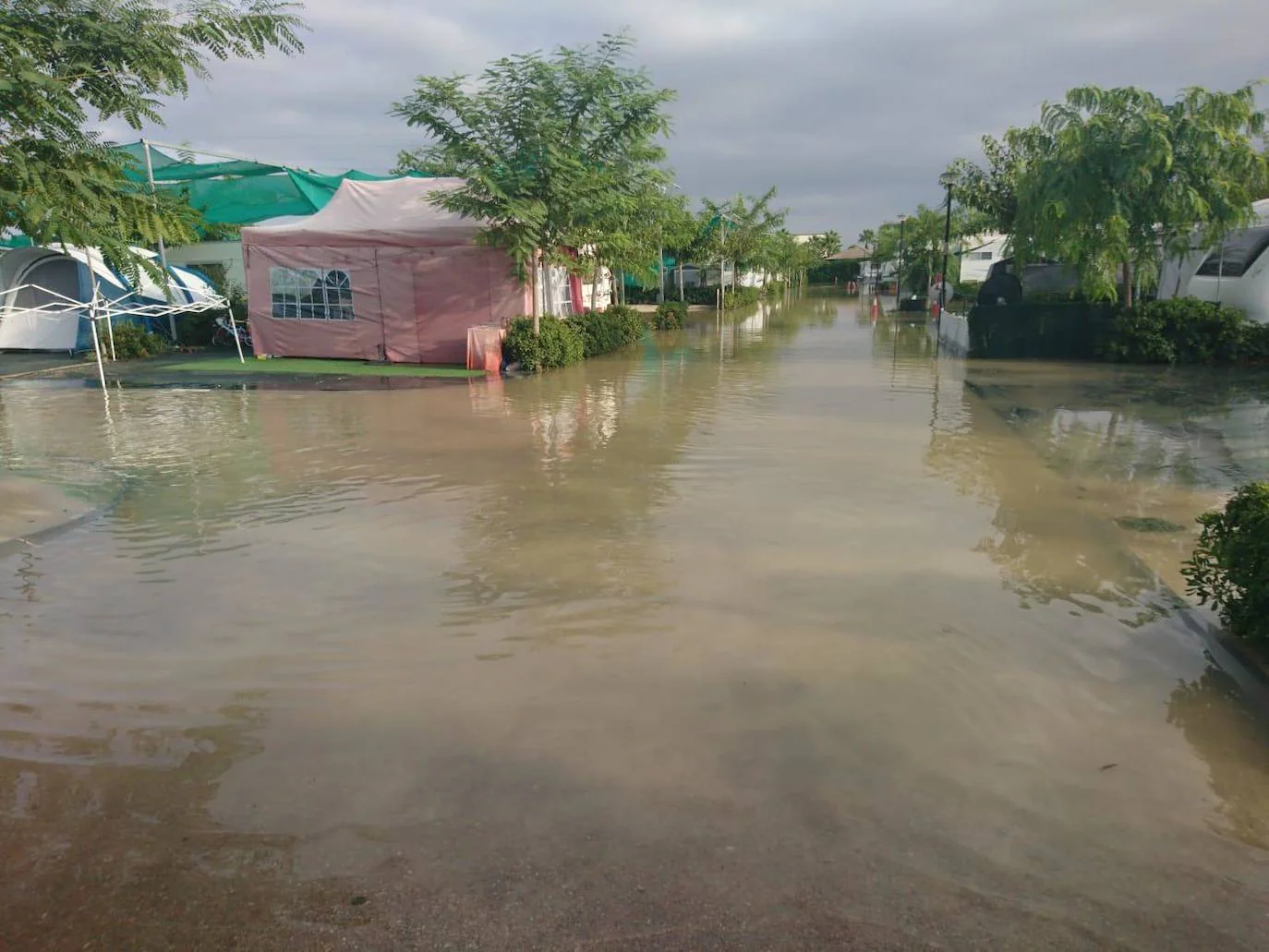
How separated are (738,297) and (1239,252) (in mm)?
29196

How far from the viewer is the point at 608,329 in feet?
69.6

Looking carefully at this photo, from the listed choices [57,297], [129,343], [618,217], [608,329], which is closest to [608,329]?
[608,329]

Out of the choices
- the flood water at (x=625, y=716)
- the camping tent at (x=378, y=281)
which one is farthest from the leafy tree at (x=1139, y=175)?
the camping tent at (x=378, y=281)

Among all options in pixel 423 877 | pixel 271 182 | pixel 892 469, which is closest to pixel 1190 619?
pixel 892 469

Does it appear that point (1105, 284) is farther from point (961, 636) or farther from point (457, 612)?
point (457, 612)

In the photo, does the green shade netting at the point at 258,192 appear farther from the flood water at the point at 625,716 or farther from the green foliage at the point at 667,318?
the flood water at the point at 625,716

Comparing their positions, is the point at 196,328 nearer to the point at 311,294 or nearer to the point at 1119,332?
the point at 311,294

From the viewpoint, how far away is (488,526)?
22.6 feet

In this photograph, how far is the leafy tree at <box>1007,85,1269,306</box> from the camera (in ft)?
52.6

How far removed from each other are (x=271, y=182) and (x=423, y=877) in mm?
28929

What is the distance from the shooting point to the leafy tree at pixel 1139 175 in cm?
1603

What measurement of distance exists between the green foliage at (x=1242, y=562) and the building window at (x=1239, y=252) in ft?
57.1

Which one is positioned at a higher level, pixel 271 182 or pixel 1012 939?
pixel 271 182

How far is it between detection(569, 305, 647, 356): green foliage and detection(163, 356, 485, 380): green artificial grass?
3602mm
